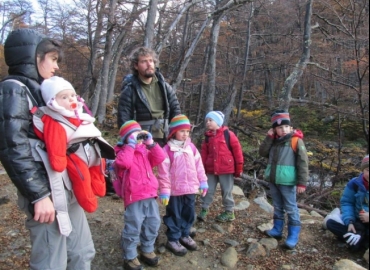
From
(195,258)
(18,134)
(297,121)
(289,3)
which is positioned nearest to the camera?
(18,134)

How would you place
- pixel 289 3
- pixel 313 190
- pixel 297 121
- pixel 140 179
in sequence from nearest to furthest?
pixel 140 179 < pixel 313 190 < pixel 297 121 < pixel 289 3

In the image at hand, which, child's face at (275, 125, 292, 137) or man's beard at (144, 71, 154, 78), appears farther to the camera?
child's face at (275, 125, 292, 137)

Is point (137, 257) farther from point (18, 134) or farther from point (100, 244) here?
point (18, 134)

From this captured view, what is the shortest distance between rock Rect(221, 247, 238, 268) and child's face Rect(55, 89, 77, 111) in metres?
Result: 2.49

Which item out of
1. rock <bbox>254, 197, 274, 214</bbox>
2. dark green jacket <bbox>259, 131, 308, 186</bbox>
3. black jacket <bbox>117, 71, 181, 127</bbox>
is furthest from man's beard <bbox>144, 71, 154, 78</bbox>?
rock <bbox>254, 197, 274, 214</bbox>

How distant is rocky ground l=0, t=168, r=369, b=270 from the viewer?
334cm

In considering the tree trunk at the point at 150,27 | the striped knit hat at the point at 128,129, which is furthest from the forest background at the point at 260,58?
the striped knit hat at the point at 128,129

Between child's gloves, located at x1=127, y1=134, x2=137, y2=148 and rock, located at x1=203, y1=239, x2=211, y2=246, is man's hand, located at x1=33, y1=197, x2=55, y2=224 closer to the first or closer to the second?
child's gloves, located at x1=127, y1=134, x2=137, y2=148

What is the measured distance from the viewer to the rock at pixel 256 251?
358 centimetres

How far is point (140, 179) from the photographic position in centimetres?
304

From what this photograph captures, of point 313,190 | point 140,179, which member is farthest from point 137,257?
point 313,190

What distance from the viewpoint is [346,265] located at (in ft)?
10.6

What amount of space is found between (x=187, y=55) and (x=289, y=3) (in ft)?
32.1

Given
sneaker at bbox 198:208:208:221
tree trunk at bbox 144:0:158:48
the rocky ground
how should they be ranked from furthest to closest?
1. tree trunk at bbox 144:0:158:48
2. sneaker at bbox 198:208:208:221
3. the rocky ground
